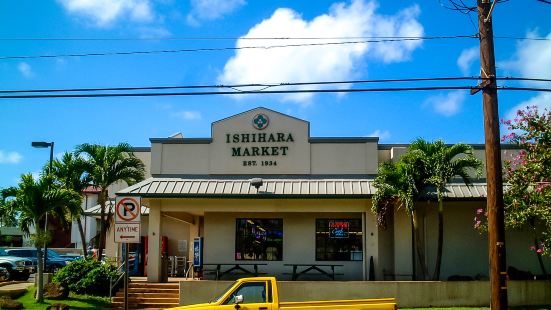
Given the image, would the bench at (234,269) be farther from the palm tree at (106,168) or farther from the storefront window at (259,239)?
the palm tree at (106,168)

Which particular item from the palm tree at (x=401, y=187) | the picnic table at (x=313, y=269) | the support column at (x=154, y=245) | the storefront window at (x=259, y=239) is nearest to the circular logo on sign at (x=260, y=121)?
the storefront window at (x=259, y=239)

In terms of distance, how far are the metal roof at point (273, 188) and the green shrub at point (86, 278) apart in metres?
3.22

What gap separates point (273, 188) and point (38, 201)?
8526mm

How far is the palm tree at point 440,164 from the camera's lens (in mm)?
21516

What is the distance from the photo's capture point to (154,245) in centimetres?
2366

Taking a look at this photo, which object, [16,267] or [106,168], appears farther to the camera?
[16,267]

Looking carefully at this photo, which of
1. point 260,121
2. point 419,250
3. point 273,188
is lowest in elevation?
point 419,250

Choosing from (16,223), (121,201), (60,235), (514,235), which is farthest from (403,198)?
(60,235)

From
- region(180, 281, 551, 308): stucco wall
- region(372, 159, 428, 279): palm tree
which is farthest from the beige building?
region(180, 281, 551, 308): stucco wall

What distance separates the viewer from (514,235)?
24.2 m

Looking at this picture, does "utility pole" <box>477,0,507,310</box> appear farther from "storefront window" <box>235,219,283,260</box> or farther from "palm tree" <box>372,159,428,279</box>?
"storefront window" <box>235,219,283,260</box>

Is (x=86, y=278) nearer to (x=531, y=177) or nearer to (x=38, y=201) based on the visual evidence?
(x=38, y=201)

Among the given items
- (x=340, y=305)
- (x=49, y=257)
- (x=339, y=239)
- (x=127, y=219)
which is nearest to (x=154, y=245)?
(x=339, y=239)

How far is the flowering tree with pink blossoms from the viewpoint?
674 inches
